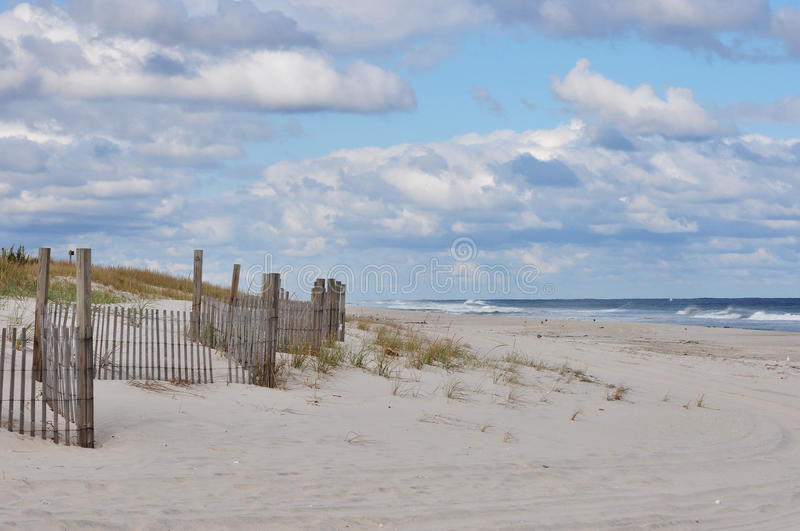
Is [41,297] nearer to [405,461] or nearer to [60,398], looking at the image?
[60,398]

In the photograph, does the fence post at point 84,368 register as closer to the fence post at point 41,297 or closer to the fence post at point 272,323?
the fence post at point 41,297

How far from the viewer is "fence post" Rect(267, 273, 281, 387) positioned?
805cm

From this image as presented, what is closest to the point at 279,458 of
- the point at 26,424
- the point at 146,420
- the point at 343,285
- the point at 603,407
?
the point at 146,420

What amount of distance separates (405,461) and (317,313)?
5.22 m

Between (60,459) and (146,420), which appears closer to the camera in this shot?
(60,459)

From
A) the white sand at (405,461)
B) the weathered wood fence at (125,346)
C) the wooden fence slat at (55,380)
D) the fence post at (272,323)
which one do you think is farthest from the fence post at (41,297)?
the fence post at (272,323)

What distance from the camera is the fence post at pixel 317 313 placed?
10305 mm

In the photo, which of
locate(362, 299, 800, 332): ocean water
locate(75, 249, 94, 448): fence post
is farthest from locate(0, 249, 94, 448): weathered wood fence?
locate(362, 299, 800, 332): ocean water

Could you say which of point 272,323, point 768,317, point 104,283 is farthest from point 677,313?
point 272,323

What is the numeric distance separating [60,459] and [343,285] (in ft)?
27.1

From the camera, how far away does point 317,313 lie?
1066cm

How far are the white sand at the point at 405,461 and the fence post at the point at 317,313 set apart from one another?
116cm

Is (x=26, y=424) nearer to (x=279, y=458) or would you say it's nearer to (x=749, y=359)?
(x=279, y=458)

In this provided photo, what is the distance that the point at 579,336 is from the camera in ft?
75.2
